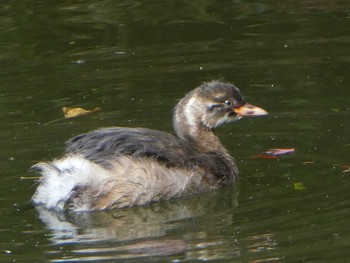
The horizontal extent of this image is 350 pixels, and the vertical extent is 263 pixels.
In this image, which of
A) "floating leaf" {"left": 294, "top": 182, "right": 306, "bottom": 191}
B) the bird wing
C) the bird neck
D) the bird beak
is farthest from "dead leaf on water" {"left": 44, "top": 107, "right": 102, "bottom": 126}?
"floating leaf" {"left": 294, "top": 182, "right": 306, "bottom": 191}

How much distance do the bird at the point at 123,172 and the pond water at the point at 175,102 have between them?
0.32ft

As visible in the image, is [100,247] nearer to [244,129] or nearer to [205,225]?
[205,225]

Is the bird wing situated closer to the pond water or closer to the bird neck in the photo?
the pond water

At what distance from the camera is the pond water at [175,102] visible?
24.7ft

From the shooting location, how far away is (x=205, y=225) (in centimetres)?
786

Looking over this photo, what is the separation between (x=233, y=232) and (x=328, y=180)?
45.0 inches

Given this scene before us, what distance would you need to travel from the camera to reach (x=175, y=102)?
10.7 m

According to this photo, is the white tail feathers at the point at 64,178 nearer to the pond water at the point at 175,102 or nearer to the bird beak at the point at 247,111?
the pond water at the point at 175,102

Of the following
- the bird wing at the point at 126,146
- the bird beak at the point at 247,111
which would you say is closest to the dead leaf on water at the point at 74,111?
the bird beak at the point at 247,111

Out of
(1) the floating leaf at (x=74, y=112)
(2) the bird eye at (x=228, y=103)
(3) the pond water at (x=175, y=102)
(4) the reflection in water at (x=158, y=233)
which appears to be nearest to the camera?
(4) the reflection in water at (x=158, y=233)

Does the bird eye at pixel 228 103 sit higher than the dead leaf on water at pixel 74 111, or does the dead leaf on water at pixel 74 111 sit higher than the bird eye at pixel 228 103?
the bird eye at pixel 228 103

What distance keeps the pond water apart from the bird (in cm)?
10

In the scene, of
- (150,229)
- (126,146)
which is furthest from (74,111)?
(150,229)

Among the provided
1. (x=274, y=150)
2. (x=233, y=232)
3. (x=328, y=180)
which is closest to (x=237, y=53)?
(x=274, y=150)
